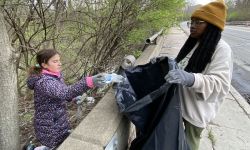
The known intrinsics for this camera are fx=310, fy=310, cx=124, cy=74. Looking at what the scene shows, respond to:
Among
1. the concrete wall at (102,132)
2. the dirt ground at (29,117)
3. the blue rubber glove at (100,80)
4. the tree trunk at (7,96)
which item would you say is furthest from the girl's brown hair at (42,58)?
the dirt ground at (29,117)

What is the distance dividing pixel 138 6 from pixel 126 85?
349 centimetres

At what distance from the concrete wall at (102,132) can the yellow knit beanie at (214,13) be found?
1067 mm

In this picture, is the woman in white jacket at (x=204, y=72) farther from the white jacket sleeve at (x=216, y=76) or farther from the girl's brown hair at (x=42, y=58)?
the girl's brown hair at (x=42, y=58)

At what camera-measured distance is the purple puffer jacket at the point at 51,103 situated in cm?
257

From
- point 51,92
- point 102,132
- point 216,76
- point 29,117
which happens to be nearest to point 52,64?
point 51,92

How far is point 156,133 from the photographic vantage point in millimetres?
2260

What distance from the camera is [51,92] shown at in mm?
2564

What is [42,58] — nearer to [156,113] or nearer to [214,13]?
[156,113]

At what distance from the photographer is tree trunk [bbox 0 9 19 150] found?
8.29ft

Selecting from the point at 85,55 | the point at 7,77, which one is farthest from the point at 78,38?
the point at 7,77

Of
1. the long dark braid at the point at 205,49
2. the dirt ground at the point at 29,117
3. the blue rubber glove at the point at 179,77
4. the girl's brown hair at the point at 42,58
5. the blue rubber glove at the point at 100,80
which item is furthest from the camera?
the dirt ground at the point at 29,117

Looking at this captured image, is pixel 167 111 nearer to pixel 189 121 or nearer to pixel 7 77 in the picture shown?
pixel 189 121

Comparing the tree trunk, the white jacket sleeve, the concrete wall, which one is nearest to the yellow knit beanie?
the white jacket sleeve

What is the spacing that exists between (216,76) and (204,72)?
0.15 metres
